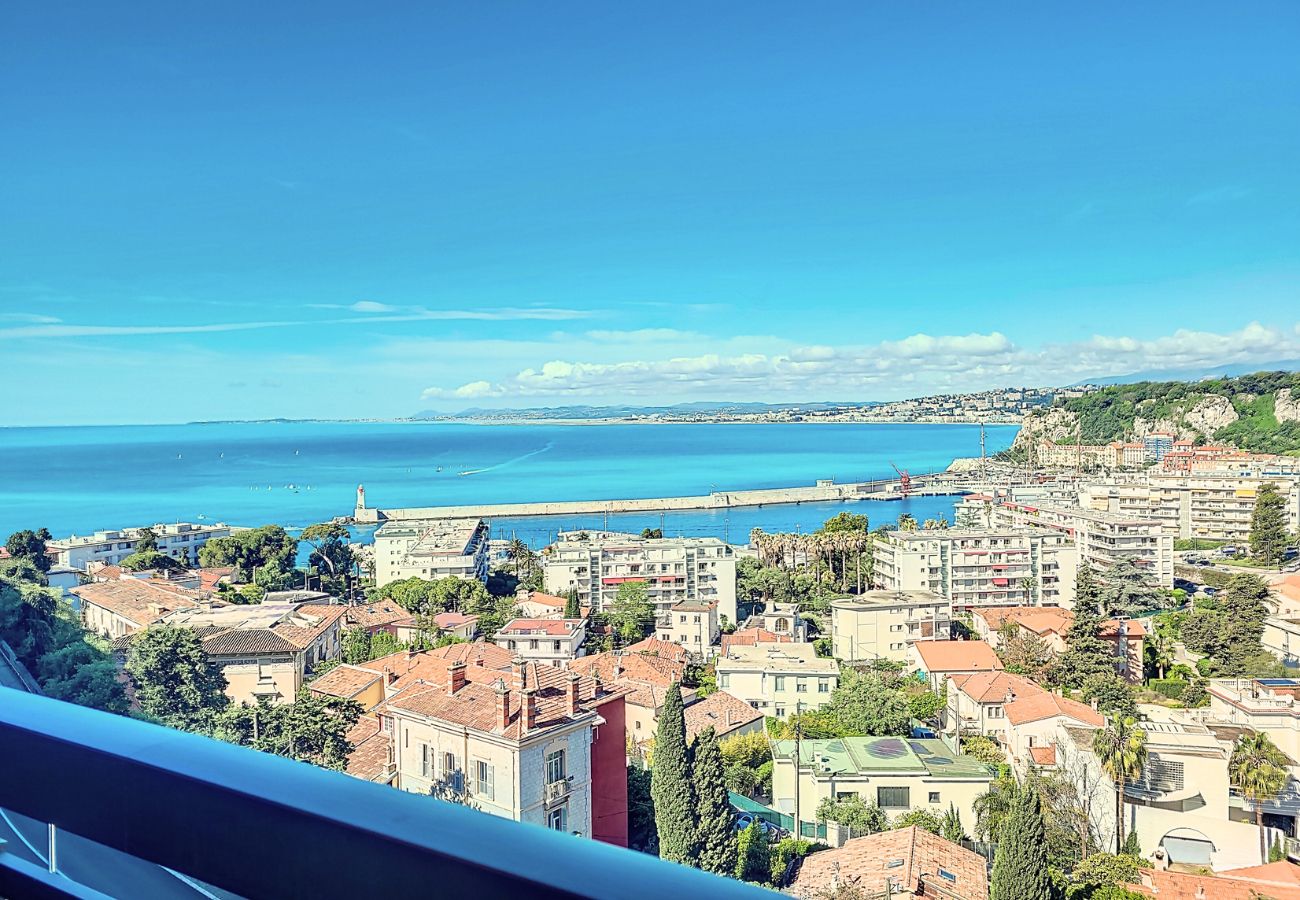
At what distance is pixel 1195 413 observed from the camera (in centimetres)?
3231

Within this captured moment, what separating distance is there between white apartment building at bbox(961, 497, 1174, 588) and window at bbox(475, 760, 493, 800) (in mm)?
13036

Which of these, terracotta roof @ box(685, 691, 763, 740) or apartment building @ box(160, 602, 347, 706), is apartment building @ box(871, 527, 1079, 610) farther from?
apartment building @ box(160, 602, 347, 706)

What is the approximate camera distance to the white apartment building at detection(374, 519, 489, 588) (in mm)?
13586

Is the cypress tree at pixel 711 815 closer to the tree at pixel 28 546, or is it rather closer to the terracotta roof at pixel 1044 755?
the terracotta roof at pixel 1044 755

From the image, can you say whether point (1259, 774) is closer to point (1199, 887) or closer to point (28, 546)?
point (1199, 887)

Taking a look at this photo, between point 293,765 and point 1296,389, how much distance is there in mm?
36527

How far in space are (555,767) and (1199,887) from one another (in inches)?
120

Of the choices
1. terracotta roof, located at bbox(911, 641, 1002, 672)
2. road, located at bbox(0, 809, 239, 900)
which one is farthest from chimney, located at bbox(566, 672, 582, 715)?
terracotta roof, located at bbox(911, 641, 1002, 672)

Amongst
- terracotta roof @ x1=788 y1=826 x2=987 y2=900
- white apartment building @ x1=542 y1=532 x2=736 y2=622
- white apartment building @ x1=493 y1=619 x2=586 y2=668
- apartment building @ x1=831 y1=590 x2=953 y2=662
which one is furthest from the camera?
white apartment building @ x1=542 y1=532 x2=736 y2=622

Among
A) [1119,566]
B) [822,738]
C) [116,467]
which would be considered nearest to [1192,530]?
[1119,566]

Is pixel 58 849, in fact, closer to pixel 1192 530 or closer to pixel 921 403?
pixel 1192 530

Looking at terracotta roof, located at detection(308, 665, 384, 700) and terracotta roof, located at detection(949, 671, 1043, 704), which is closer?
terracotta roof, located at detection(308, 665, 384, 700)

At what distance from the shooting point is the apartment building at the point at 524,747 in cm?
341

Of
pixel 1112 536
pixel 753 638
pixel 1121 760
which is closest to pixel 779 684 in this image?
pixel 753 638
